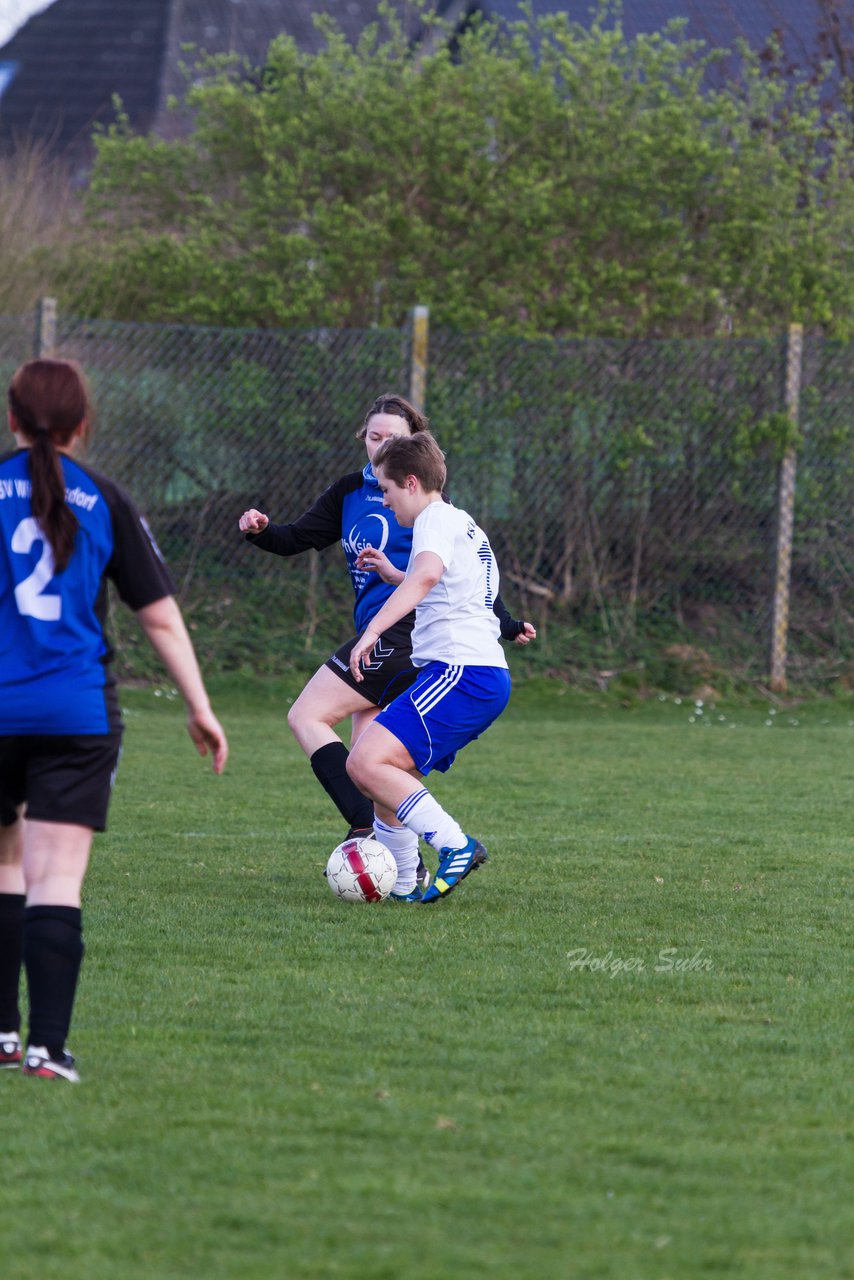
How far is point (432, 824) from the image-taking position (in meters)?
5.99

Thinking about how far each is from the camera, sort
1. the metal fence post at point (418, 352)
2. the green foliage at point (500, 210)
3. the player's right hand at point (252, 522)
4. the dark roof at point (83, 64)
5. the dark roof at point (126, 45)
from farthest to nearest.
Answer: the dark roof at point (83, 64) < the dark roof at point (126, 45) < the green foliage at point (500, 210) < the metal fence post at point (418, 352) < the player's right hand at point (252, 522)

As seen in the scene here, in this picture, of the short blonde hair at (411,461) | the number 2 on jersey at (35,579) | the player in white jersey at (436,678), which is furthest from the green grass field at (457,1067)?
the short blonde hair at (411,461)

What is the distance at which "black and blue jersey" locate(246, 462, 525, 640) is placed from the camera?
6902mm

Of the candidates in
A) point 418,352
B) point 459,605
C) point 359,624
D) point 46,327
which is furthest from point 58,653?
point 418,352

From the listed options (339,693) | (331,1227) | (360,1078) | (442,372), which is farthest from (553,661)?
(331,1227)

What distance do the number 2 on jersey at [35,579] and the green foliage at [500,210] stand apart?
1002 cm

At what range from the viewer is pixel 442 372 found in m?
13.0

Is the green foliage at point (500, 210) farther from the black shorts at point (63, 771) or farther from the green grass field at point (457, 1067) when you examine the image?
the black shorts at point (63, 771)

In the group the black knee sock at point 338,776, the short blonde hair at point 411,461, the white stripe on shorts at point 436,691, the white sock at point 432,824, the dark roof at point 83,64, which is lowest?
the black knee sock at point 338,776

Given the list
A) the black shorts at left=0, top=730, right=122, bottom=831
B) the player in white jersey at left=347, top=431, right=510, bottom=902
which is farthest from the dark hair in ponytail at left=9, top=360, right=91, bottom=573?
the player in white jersey at left=347, top=431, right=510, bottom=902

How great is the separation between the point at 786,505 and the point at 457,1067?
31.6 ft

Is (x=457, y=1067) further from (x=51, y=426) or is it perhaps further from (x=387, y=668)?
(x=387, y=668)

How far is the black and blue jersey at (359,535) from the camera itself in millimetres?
6902

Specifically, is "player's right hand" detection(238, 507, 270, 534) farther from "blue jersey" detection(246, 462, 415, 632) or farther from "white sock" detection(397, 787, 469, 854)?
"white sock" detection(397, 787, 469, 854)
